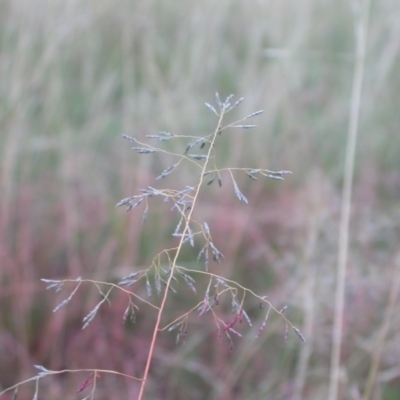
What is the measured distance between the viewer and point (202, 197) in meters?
2.19

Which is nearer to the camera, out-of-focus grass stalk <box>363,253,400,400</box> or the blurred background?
out-of-focus grass stalk <box>363,253,400,400</box>

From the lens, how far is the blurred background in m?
1.63

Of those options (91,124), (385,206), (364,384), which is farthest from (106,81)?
(364,384)

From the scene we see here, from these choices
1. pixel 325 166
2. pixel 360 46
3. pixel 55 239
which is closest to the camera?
pixel 360 46

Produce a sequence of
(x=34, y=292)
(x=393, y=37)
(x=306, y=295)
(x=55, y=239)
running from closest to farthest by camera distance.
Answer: (x=306, y=295) < (x=34, y=292) < (x=55, y=239) < (x=393, y=37)

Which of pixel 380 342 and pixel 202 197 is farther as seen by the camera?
pixel 202 197

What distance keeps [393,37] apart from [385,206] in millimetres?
887

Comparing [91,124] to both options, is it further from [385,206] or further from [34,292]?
[385,206]

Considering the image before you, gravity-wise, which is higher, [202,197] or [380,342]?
[380,342]

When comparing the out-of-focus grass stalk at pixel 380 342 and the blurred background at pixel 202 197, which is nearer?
the out-of-focus grass stalk at pixel 380 342

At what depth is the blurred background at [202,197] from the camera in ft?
5.35

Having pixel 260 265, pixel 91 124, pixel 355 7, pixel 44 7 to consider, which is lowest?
pixel 260 265

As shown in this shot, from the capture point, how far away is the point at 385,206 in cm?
217

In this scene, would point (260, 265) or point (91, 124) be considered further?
point (91, 124)
